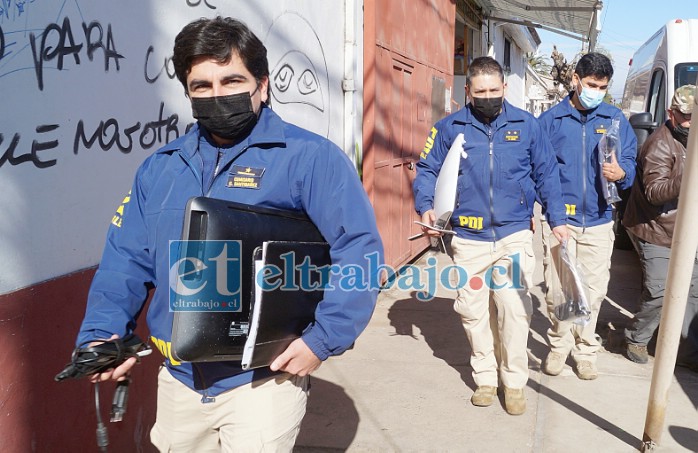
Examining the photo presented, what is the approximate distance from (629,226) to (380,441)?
253 cm

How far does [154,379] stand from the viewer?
3717 mm

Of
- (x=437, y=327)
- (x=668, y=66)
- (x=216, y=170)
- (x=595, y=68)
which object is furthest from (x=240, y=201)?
(x=668, y=66)

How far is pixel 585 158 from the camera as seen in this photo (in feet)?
15.7

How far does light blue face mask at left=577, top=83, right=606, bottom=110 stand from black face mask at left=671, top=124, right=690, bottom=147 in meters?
0.54

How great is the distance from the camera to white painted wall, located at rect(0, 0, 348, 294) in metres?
2.70

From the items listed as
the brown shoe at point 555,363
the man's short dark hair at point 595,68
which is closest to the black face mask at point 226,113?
the man's short dark hair at point 595,68

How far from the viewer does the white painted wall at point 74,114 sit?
2.70 meters

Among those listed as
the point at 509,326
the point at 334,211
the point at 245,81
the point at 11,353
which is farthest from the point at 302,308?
the point at 509,326

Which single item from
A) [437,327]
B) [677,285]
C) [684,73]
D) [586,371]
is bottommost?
[437,327]

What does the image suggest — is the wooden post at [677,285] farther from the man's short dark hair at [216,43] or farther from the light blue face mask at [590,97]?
the man's short dark hair at [216,43]

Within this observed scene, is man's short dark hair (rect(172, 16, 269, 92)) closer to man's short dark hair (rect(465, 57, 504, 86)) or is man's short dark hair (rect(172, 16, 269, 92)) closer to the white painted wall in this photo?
the white painted wall

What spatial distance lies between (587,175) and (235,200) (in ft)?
10.7

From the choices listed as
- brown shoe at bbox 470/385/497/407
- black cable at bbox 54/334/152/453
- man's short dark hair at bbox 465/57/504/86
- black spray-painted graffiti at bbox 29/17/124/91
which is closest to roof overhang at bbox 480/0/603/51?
man's short dark hair at bbox 465/57/504/86

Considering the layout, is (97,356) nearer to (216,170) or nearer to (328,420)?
(216,170)
